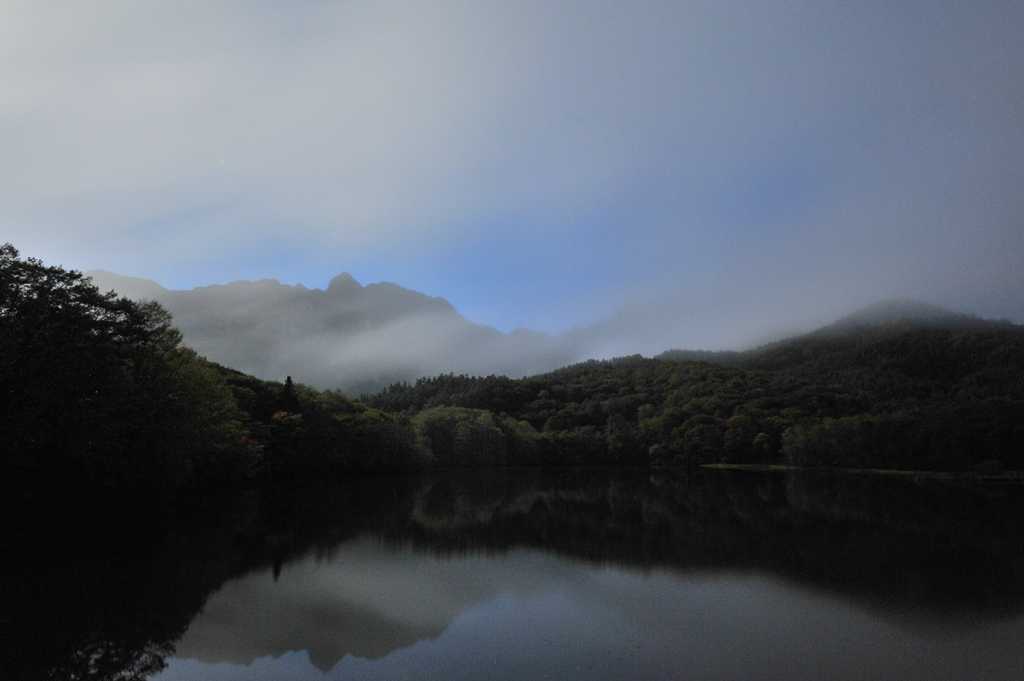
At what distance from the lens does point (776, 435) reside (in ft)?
323

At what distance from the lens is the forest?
2798cm

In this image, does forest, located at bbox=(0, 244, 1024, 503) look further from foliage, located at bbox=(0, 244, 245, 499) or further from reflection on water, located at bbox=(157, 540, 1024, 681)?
reflection on water, located at bbox=(157, 540, 1024, 681)

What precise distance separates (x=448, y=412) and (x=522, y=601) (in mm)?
93875

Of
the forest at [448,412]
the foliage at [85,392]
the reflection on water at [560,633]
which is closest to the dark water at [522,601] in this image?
the reflection on water at [560,633]

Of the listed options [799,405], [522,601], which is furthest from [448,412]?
[522,601]

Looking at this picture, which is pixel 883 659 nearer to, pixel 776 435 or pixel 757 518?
pixel 757 518

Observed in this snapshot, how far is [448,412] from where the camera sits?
107 m

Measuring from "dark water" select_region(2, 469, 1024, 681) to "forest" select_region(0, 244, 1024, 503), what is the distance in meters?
8.46

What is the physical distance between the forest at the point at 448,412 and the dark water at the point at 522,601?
8.46 meters

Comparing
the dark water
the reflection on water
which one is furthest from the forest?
the reflection on water

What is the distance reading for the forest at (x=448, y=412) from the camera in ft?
91.8

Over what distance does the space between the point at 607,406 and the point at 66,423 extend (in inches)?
4483

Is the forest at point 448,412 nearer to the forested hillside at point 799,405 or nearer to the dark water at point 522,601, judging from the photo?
the forested hillside at point 799,405

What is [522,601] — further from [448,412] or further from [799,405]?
[799,405]
